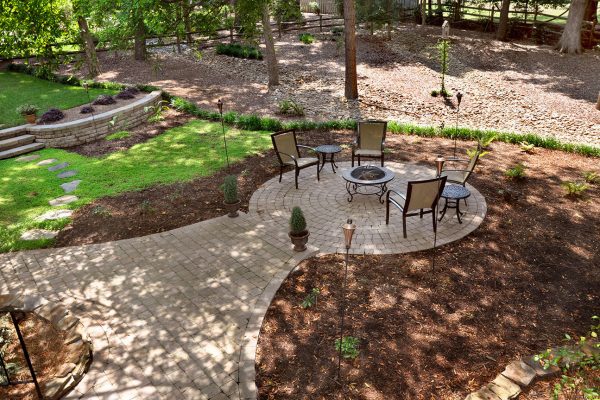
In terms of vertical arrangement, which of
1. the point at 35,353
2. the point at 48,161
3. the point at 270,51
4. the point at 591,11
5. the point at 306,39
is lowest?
the point at 35,353

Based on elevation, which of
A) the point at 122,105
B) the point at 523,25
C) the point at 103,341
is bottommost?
the point at 103,341

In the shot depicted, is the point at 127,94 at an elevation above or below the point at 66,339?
above

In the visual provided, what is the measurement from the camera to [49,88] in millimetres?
17672

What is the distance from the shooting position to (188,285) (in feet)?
21.4

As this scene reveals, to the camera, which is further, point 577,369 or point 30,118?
point 30,118

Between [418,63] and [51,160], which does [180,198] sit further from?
[418,63]

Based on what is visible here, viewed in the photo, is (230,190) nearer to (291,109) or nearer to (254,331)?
(254,331)

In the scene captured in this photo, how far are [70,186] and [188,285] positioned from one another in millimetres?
5377

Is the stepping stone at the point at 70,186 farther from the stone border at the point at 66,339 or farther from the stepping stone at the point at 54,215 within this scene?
the stone border at the point at 66,339

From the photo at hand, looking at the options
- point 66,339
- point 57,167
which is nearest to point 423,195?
point 66,339

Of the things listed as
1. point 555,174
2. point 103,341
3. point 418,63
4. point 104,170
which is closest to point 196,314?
point 103,341

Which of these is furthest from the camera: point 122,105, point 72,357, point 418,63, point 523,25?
point 523,25

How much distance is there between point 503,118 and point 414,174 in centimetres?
702

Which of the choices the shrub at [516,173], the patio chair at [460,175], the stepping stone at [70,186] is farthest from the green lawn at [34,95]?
the shrub at [516,173]
